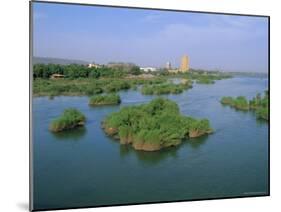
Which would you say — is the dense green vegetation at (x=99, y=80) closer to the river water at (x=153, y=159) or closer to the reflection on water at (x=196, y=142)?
the river water at (x=153, y=159)

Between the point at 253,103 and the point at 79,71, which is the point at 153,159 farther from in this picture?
the point at 253,103

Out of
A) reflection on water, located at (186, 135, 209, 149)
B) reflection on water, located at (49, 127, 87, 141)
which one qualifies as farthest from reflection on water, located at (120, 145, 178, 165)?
reflection on water, located at (49, 127, 87, 141)

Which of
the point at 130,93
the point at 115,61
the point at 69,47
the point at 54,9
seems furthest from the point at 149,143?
the point at 54,9

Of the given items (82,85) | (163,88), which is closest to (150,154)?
(163,88)

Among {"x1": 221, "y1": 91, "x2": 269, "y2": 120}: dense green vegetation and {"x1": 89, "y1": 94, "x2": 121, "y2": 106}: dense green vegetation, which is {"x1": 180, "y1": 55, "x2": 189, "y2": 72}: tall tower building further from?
{"x1": 89, "y1": 94, "x2": 121, "y2": 106}: dense green vegetation

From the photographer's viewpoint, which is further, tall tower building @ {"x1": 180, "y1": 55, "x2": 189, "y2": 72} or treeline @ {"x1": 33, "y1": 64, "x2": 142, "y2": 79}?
tall tower building @ {"x1": 180, "y1": 55, "x2": 189, "y2": 72}

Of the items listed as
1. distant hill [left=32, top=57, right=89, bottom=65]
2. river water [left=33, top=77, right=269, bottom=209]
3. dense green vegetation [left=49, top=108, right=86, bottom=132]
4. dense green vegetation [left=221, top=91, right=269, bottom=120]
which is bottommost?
river water [left=33, top=77, right=269, bottom=209]

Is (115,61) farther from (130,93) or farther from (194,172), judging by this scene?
(194,172)
